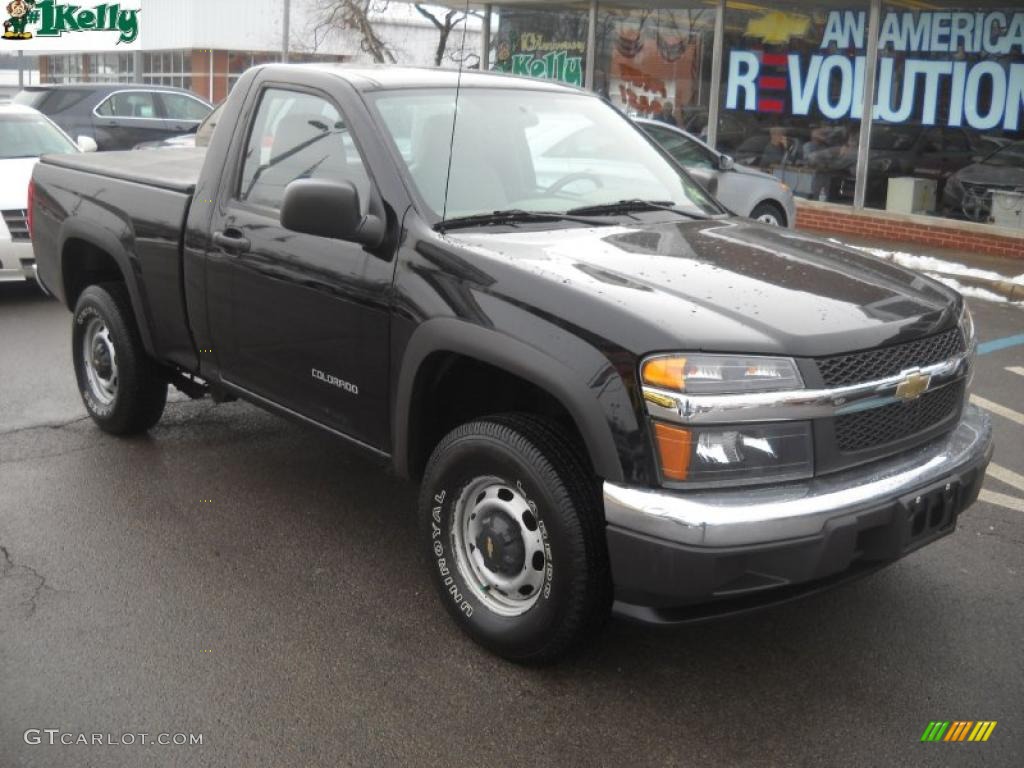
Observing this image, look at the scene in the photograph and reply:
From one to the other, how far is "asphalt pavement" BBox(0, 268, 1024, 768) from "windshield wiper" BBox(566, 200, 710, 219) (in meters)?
1.34

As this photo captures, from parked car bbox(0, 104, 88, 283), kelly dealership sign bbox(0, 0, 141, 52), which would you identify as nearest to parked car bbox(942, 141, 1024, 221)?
parked car bbox(0, 104, 88, 283)

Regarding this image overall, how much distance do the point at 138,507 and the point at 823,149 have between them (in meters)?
12.3

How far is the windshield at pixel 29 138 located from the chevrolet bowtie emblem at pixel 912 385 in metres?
9.32

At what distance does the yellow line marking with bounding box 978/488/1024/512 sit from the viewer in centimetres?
529

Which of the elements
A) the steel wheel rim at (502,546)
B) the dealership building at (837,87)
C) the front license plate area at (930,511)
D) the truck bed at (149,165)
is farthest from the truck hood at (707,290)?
the dealership building at (837,87)

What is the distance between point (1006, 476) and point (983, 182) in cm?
899

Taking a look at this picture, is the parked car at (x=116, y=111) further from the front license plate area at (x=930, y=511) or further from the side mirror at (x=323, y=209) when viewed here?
the front license plate area at (x=930, y=511)

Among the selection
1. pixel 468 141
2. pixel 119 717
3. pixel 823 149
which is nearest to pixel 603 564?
pixel 119 717

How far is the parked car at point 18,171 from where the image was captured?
9477 mm

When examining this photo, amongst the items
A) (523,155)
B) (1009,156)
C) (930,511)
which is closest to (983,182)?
(1009,156)

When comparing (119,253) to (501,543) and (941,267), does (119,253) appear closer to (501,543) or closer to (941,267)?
(501,543)

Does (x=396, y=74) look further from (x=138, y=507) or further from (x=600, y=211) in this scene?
(x=138, y=507)

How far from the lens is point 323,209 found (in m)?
3.96

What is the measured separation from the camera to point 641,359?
10.8ft
